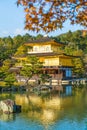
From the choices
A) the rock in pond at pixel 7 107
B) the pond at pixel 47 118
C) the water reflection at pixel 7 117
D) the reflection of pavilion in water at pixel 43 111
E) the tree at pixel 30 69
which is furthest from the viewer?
the tree at pixel 30 69

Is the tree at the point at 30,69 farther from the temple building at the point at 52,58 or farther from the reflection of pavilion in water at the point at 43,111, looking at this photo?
the reflection of pavilion in water at the point at 43,111

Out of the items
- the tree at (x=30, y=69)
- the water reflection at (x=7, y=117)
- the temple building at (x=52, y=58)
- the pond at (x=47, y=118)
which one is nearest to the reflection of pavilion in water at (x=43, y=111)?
the pond at (x=47, y=118)

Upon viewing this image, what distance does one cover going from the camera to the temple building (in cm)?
4175

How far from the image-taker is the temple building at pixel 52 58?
4175 centimetres

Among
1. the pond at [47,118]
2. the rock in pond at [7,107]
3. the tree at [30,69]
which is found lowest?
the pond at [47,118]

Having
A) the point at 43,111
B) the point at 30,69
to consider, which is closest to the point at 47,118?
the point at 43,111

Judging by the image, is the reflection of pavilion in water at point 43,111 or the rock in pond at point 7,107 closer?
the reflection of pavilion in water at point 43,111

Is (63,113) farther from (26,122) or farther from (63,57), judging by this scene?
(63,57)

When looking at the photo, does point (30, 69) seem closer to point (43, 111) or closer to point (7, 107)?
point (43, 111)

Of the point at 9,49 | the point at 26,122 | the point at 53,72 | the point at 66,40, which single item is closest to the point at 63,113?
the point at 26,122

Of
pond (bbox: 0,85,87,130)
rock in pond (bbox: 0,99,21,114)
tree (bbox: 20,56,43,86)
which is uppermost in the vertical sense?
tree (bbox: 20,56,43,86)

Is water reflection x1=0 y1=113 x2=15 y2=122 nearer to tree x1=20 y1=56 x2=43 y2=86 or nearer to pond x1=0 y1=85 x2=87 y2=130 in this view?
pond x1=0 y1=85 x2=87 y2=130

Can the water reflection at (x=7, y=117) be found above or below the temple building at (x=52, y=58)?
below

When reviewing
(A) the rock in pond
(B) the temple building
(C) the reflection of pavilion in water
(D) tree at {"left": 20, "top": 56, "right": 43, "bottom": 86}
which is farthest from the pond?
(B) the temple building
